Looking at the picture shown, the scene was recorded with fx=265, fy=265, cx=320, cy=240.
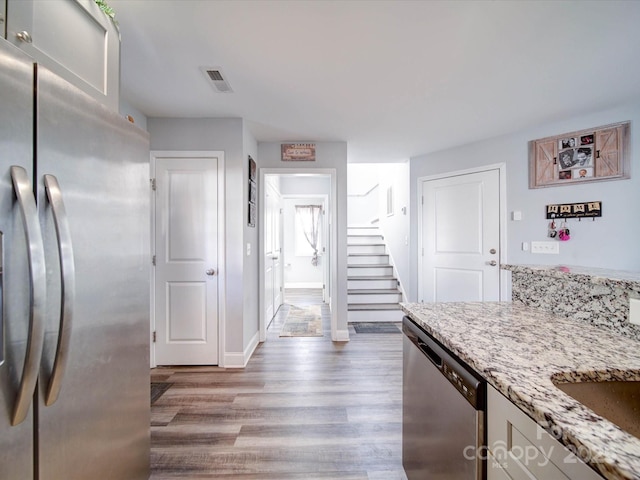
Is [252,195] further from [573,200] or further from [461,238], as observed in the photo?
[573,200]

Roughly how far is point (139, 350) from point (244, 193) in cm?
179

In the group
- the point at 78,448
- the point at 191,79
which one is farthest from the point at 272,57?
the point at 78,448

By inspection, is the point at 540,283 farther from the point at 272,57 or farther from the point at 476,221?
the point at 476,221

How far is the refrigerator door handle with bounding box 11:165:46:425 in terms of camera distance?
2.19ft

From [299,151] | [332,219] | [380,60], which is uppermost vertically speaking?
[380,60]

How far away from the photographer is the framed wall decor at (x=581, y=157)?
2.45 metres

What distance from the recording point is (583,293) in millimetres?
1032

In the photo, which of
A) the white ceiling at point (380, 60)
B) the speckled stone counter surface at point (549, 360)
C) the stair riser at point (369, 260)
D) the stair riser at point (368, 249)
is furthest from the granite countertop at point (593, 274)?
the stair riser at point (368, 249)

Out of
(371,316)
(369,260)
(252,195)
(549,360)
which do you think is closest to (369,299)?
(371,316)

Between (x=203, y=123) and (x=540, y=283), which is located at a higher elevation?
(x=203, y=123)

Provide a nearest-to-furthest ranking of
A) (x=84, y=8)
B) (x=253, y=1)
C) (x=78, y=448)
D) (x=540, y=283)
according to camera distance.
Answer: (x=78, y=448) < (x=84, y=8) < (x=540, y=283) < (x=253, y=1)

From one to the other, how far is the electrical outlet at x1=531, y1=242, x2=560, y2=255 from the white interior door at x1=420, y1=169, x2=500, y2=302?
1.12 ft

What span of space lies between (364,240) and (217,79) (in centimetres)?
425

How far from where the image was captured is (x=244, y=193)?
2.68 metres
